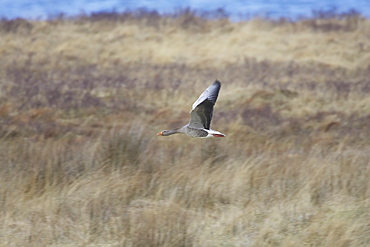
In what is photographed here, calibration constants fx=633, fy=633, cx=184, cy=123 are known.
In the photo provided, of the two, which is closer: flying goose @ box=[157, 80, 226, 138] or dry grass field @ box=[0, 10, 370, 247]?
dry grass field @ box=[0, 10, 370, 247]

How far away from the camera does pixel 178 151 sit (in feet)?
24.1

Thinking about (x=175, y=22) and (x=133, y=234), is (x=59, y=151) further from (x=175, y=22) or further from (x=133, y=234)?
(x=175, y=22)

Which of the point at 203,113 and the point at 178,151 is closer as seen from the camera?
the point at 203,113

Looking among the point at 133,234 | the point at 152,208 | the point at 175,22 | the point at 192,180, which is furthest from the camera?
the point at 175,22

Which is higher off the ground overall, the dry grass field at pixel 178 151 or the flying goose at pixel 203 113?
the flying goose at pixel 203 113

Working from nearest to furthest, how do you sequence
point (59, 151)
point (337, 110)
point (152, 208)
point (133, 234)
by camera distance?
point (133, 234)
point (152, 208)
point (59, 151)
point (337, 110)

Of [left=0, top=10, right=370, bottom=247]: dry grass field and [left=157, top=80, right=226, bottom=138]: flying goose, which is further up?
[left=157, top=80, right=226, bottom=138]: flying goose

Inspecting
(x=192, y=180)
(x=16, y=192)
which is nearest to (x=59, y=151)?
(x=16, y=192)

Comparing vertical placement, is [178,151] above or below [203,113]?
below

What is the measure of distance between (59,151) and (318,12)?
828 inches

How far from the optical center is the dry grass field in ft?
17.4

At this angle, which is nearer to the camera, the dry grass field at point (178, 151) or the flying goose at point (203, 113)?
the dry grass field at point (178, 151)

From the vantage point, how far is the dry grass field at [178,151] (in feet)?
17.4

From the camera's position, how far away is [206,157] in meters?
7.16
